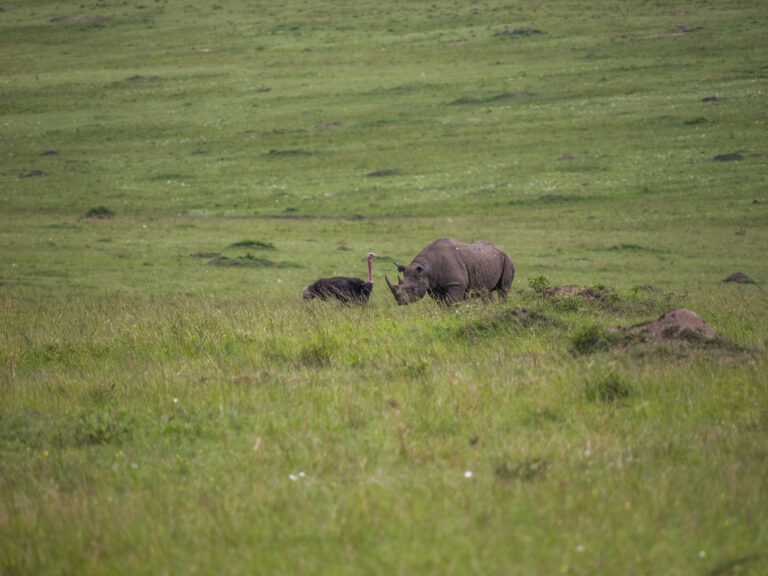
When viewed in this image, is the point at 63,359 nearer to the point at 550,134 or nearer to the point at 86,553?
the point at 86,553

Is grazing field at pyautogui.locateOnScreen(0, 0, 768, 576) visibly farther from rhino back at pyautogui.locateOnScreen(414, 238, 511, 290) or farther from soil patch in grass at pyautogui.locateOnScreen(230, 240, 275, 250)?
rhino back at pyautogui.locateOnScreen(414, 238, 511, 290)

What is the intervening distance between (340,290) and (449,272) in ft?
8.67

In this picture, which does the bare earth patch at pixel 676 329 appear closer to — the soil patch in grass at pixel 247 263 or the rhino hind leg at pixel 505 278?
the rhino hind leg at pixel 505 278

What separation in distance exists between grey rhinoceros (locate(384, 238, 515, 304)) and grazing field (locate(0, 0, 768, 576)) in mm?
2367

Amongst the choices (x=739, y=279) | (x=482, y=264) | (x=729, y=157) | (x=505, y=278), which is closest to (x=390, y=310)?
(x=482, y=264)

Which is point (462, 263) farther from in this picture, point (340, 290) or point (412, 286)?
point (340, 290)

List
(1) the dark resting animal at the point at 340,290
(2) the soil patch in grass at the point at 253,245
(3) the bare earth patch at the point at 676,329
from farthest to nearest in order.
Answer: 1. (2) the soil patch in grass at the point at 253,245
2. (1) the dark resting animal at the point at 340,290
3. (3) the bare earth patch at the point at 676,329

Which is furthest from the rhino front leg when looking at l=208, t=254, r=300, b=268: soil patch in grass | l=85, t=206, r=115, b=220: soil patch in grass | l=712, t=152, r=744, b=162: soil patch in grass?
l=712, t=152, r=744, b=162: soil patch in grass

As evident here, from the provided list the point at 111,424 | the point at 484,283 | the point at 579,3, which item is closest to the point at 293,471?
the point at 111,424

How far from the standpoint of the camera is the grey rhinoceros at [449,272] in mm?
17156

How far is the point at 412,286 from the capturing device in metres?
17.1

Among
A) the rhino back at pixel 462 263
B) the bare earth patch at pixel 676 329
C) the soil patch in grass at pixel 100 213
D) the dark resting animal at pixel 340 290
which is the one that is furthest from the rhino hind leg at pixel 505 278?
the soil patch in grass at pixel 100 213

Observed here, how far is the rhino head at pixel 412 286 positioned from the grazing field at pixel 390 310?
7.58ft

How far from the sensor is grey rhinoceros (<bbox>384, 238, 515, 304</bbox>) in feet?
56.3
